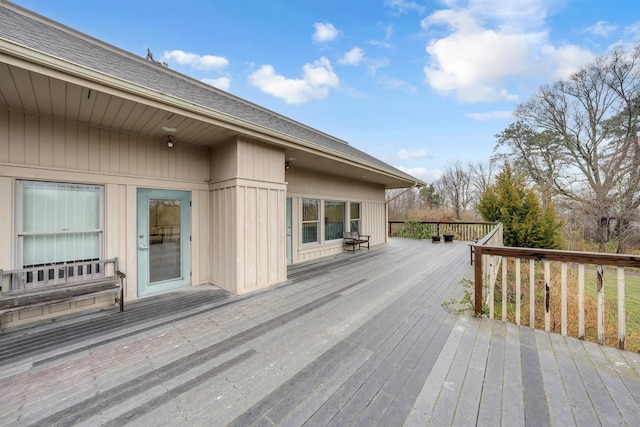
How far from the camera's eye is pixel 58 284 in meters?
3.19

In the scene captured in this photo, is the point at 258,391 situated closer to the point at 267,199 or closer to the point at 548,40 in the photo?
the point at 267,199

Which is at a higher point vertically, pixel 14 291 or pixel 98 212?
pixel 98 212

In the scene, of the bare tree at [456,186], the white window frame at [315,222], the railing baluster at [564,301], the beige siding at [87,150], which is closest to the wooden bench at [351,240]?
the white window frame at [315,222]

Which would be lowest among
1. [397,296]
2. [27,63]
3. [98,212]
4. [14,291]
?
[397,296]

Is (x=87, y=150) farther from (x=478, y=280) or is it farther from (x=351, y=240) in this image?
(x=351, y=240)

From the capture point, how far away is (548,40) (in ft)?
25.5

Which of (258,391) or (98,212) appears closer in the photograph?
(258,391)

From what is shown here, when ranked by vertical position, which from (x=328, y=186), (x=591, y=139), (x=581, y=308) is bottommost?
(x=581, y=308)

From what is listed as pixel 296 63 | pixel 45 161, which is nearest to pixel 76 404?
pixel 45 161

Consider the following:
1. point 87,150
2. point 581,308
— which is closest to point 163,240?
point 87,150

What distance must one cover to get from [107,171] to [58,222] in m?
0.91

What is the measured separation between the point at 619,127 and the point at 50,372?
21.5 meters

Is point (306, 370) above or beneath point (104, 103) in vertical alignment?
beneath

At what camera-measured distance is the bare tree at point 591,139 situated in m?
11.9
